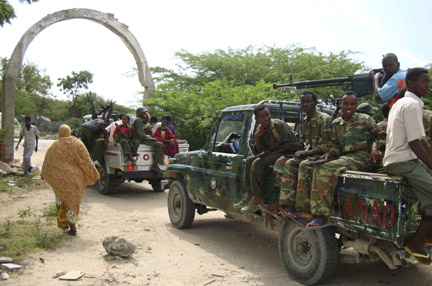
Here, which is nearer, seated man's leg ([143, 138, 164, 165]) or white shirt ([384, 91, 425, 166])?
white shirt ([384, 91, 425, 166])

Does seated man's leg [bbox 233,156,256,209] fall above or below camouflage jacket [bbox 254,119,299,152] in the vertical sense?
below

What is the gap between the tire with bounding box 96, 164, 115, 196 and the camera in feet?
32.6

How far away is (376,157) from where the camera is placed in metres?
4.01

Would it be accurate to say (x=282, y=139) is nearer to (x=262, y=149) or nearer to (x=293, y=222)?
(x=262, y=149)

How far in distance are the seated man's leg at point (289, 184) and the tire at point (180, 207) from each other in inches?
102

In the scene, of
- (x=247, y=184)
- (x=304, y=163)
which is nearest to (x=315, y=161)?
(x=304, y=163)

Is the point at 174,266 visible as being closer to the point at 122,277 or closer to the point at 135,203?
the point at 122,277

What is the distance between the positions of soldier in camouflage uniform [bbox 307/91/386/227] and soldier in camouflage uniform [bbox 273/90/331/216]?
0.14 meters

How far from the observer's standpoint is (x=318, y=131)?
4562 mm

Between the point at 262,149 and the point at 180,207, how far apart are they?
242cm

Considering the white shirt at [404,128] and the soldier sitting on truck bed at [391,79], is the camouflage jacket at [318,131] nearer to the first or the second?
the soldier sitting on truck bed at [391,79]

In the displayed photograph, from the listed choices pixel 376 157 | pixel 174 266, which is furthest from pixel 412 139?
pixel 174 266

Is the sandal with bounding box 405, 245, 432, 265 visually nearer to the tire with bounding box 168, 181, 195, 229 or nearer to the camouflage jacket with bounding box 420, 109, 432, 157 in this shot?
the camouflage jacket with bounding box 420, 109, 432, 157

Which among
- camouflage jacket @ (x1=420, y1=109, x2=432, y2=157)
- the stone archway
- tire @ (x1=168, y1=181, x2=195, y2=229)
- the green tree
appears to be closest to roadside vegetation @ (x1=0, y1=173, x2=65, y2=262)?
tire @ (x1=168, y1=181, x2=195, y2=229)
